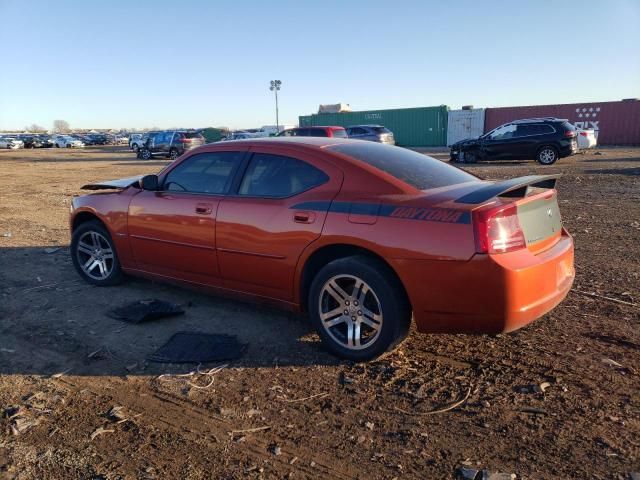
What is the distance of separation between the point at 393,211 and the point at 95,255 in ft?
11.9

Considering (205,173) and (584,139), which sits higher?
(584,139)

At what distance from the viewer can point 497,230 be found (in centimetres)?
336

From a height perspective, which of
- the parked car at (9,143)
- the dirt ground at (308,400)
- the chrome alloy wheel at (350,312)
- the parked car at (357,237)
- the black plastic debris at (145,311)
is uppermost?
the parked car at (9,143)

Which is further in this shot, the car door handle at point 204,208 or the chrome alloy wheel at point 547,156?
the chrome alloy wheel at point 547,156

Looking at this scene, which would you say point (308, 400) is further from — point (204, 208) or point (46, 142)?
point (46, 142)

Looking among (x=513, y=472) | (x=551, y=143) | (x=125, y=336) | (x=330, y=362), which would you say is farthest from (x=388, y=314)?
(x=551, y=143)

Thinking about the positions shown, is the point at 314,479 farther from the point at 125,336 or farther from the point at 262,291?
the point at 125,336

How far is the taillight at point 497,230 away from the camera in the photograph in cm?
331

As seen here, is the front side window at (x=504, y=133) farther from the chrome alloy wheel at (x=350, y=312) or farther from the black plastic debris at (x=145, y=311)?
the chrome alloy wheel at (x=350, y=312)

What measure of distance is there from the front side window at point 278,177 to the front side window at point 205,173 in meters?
0.21

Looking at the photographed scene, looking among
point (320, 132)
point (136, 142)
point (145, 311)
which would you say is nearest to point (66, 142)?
point (136, 142)

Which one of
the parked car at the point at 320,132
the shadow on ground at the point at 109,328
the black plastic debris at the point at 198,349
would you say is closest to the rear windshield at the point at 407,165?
the shadow on ground at the point at 109,328

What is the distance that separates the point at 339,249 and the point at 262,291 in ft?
2.62

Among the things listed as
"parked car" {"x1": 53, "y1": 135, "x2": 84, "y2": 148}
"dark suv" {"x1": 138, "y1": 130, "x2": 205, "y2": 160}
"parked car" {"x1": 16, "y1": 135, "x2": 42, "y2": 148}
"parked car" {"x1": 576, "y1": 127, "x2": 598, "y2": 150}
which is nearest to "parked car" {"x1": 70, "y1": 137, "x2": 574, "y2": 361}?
"parked car" {"x1": 576, "y1": 127, "x2": 598, "y2": 150}
